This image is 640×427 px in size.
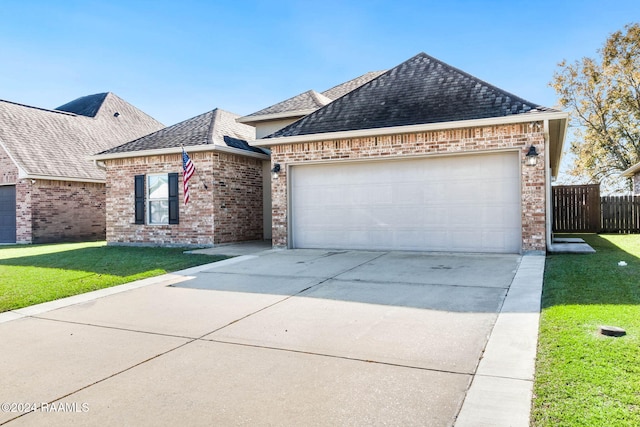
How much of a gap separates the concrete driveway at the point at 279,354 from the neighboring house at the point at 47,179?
1215cm

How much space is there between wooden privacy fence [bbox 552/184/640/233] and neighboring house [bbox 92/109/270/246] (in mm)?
11346

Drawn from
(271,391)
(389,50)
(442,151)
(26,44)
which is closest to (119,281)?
(271,391)

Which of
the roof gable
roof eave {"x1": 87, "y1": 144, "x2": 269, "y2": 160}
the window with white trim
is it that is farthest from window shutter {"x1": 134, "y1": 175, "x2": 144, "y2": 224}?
the roof gable

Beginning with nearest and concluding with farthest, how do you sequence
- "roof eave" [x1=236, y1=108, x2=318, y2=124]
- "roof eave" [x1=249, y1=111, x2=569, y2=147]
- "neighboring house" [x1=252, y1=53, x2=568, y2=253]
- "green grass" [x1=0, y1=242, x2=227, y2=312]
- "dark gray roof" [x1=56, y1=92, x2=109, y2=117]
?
"green grass" [x1=0, y1=242, x2=227, y2=312] → "roof eave" [x1=249, y1=111, x2=569, y2=147] → "neighboring house" [x1=252, y1=53, x2=568, y2=253] → "roof eave" [x1=236, y1=108, x2=318, y2=124] → "dark gray roof" [x1=56, y1=92, x2=109, y2=117]

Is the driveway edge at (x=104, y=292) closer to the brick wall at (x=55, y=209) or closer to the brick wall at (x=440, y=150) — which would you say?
the brick wall at (x=440, y=150)

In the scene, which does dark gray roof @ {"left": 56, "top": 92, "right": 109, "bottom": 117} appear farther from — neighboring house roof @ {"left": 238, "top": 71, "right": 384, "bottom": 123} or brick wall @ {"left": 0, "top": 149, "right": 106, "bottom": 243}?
neighboring house roof @ {"left": 238, "top": 71, "right": 384, "bottom": 123}

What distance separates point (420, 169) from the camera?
34.6ft

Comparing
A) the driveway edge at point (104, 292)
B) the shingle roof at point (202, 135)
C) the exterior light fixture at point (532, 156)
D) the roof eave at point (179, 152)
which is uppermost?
the shingle roof at point (202, 135)

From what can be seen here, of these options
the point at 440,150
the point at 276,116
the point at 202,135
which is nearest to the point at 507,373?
the point at 440,150

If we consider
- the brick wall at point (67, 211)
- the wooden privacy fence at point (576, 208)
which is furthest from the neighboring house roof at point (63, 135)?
the wooden privacy fence at point (576, 208)

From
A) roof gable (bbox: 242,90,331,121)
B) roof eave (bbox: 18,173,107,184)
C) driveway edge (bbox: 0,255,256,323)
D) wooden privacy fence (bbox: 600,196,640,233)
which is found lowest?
driveway edge (bbox: 0,255,256,323)

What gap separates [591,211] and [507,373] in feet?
52.8

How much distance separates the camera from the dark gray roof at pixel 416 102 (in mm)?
9969

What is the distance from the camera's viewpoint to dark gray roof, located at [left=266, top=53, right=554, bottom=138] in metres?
9.97
